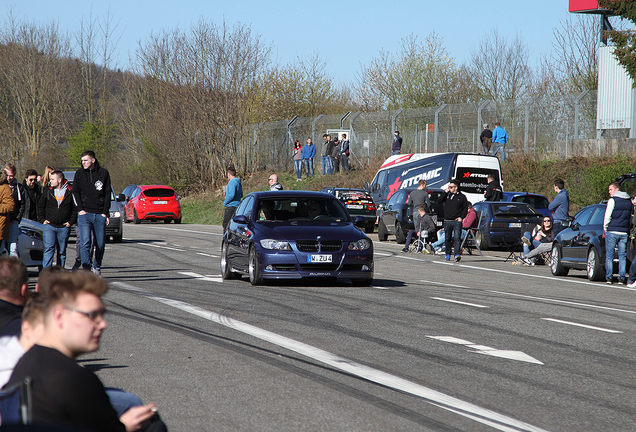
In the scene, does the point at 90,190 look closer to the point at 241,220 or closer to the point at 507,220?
the point at 241,220

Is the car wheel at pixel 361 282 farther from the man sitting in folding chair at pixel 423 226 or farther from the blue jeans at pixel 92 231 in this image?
the man sitting in folding chair at pixel 423 226

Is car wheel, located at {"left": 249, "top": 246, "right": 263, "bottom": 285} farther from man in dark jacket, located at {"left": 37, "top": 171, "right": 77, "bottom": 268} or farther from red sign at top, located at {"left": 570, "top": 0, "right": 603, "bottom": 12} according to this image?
red sign at top, located at {"left": 570, "top": 0, "right": 603, "bottom": 12}

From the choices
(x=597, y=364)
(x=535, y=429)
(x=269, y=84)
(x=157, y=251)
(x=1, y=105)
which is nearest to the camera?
(x=535, y=429)

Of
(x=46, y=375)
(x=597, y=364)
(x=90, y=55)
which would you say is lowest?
(x=597, y=364)

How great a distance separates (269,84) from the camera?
193ft

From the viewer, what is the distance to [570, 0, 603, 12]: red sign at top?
120 ft

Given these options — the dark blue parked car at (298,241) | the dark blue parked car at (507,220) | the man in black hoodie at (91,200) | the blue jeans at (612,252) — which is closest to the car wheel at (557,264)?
the blue jeans at (612,252)

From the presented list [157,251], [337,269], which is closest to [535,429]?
[337,269]

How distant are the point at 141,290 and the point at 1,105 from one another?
56468 millimetres

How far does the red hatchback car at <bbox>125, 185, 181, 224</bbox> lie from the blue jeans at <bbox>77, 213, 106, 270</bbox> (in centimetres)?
2376

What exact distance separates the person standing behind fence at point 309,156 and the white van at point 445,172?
41.8 feet

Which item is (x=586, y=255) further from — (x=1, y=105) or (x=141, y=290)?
(x=1, y=105)

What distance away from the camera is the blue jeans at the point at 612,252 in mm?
15242

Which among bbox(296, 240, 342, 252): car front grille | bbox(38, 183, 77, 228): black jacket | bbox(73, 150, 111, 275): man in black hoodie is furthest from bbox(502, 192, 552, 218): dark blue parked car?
bbox(38, 183, 77, 228): black jacket
